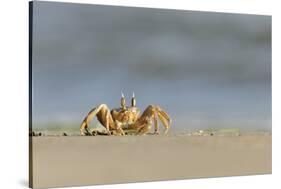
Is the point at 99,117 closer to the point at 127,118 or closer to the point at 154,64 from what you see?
the point at 127,118

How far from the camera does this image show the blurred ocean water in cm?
955

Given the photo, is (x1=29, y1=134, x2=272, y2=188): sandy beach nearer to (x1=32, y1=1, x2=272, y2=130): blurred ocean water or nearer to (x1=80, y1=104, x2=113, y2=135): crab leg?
(x1=80, y1=104, x2=113, y2=135): crab leg

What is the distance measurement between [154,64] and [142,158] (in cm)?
130

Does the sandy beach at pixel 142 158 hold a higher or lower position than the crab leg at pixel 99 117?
lower

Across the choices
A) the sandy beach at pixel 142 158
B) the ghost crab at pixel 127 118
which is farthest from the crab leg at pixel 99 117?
the sandy beach at pixel 142 158

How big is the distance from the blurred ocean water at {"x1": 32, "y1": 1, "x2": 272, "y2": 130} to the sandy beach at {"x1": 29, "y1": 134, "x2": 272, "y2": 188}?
236mm

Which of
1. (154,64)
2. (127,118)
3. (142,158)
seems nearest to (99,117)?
(127,118)

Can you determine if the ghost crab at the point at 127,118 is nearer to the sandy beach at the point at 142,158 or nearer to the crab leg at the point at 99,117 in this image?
the crab leg at the point at 99,117

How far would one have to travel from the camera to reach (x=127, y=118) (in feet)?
33.1

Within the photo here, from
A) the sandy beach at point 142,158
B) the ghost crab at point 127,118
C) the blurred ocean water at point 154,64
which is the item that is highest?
the blurred ocean water at point 154,64

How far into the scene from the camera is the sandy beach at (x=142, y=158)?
957 centimetres

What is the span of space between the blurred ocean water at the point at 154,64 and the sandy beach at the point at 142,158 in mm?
236

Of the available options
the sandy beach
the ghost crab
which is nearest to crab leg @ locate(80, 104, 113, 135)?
the ghost crab

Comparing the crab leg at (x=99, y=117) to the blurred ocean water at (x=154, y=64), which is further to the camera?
the crab leg at (x=99, y=117)
